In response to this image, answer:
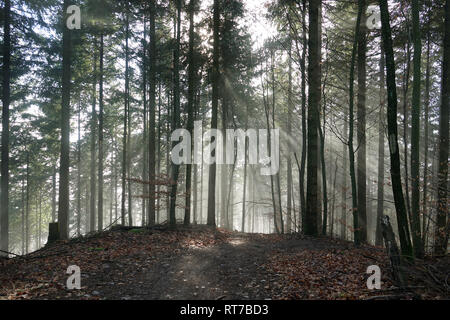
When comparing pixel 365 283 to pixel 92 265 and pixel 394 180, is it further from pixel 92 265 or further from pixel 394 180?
pixel 92 265

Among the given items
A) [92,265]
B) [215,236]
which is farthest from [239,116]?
[92,265]

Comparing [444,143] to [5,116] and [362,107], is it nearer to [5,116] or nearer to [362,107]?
[362,107]

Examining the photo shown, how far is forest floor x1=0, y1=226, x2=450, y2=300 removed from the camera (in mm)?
4957

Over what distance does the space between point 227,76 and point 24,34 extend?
39.8 feet

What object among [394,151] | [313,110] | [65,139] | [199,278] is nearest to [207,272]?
[199,278]

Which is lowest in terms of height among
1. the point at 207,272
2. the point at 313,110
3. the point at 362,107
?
the point at 207,272

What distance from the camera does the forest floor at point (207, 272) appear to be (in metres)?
4.96

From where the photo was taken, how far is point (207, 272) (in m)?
6.57

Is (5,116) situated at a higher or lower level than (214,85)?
lower

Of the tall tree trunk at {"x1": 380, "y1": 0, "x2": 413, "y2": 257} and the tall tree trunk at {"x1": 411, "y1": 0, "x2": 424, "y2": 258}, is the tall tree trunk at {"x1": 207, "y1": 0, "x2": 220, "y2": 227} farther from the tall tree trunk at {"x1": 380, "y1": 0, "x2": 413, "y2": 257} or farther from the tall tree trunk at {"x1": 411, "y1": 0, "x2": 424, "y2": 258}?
the tall tree trunk at {"x1": 411, "y1": 0, "x2": 424, "y2": 258}

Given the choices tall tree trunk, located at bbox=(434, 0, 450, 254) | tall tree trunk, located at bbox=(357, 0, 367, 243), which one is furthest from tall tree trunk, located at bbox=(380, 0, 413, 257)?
tall tree trunk, located at bbox=(357, 0, 367, 243)

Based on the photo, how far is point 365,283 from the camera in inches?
200

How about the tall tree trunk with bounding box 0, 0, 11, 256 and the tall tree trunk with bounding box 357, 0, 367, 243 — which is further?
the tall tree trunk with bounding box 0, 0, 11, 256

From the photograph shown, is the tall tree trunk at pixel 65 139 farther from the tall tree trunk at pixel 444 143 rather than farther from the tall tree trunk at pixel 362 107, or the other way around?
the tall tree trunk at pixel 444 143
